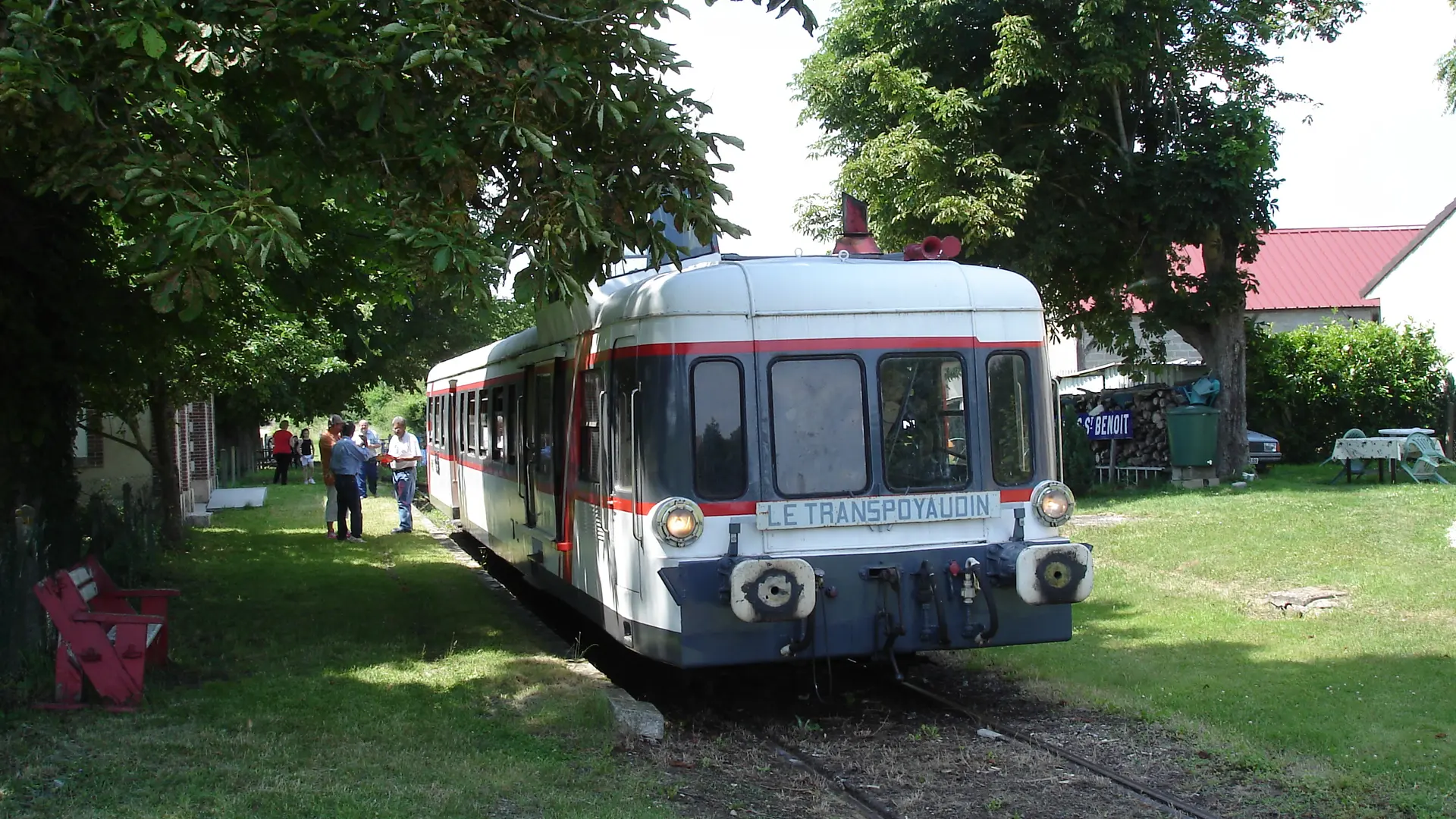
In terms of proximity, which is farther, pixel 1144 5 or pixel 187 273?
pixel 1144 5

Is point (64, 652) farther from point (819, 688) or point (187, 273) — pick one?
point (819, 688)

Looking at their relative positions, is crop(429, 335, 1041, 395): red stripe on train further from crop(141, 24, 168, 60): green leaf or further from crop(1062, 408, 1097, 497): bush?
crop(1062, 408, 1097, 497): bush

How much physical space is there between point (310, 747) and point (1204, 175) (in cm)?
1989

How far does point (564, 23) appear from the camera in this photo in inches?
291

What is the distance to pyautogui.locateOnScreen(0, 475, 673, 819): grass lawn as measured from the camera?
5.86m

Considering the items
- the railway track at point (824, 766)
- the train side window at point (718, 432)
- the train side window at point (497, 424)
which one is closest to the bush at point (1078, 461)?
the train side window at point (497, 424)

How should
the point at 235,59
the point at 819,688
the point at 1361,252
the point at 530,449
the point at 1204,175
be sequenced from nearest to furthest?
the point at 235,59, the point at 819,688, the point at 530,449, the point at 1204,175, the point at 1361,252

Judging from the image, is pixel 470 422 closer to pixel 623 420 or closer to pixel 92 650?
pixel 623 420

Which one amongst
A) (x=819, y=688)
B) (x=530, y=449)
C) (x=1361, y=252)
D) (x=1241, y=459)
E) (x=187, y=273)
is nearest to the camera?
(x=187, y=273)

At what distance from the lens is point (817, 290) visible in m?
7.67

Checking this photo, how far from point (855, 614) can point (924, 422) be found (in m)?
1.20

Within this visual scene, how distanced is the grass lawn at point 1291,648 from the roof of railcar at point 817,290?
259 cm

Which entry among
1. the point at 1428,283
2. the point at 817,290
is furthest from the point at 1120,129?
the point at 817,290

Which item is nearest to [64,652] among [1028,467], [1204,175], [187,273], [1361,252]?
[187,273]
